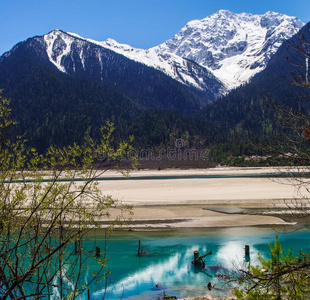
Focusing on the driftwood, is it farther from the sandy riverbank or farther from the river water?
the sandy riverbank

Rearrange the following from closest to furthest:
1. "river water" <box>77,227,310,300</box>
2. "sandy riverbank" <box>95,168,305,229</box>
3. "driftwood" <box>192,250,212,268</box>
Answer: "river water" <box>77,227,310,300</box>, "driftwood" <box>192,250,212,268</box>, "sandy riverbank" <box>95,168,305,229</box>

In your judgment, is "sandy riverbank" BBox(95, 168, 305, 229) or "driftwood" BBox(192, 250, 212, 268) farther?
"sandy riverbank" BBox(95, 168, 305, 229)

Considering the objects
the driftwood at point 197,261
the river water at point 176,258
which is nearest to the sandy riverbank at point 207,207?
the river water at point 176,258

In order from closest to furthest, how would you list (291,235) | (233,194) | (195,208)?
1. (291,235)
2. (195,208)
3. (233,194)

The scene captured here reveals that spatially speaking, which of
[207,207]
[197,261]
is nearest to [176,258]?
[197,261]

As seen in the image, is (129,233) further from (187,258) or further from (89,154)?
(89,154)

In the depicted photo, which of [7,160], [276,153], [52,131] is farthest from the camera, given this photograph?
[52,131]

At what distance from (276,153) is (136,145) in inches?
6016

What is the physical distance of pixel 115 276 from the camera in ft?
61.2

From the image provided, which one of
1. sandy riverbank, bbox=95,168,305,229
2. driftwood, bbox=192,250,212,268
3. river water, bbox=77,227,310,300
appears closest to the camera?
river water, bbox=77,227,310,300

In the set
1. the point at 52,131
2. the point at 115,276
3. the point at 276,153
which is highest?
the point at 52,131

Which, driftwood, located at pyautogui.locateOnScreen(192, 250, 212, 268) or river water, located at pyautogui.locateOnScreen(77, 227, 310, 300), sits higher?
driftwood, located at pyautogui.locateOnScreen(192, 250, 212, 268)

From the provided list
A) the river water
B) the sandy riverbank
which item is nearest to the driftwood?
the river water

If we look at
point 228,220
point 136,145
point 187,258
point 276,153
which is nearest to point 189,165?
point 136,145
